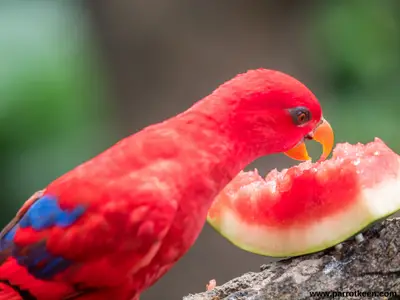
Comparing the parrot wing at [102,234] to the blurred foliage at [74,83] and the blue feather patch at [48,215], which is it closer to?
the blue feather patch at [48,215]

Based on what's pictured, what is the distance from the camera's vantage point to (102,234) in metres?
0.90

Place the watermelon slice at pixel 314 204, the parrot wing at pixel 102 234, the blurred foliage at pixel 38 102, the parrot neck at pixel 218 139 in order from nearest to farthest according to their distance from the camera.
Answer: the parrot wing at pixel 102 234, the parrot neck at pixel 218 139, the watermelon slice at pixel 314 204, the blurred foliage at pixel 38 102

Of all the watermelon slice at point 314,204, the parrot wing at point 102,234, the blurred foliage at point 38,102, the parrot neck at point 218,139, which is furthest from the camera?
the blurred foliage at point 38,102

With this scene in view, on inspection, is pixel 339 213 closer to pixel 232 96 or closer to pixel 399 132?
pixel 232 96

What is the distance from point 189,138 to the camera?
40.2 inches

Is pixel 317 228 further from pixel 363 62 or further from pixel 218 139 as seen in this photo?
pixel 363 62

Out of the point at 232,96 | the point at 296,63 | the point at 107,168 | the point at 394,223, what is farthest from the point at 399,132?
the point at 107,168

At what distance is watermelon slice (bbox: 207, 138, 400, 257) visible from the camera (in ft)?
3.67

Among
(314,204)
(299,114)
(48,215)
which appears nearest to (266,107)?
(299,114)

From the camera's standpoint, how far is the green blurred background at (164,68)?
2711mm

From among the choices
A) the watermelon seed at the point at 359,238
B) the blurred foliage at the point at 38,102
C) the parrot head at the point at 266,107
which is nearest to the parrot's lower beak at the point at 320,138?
the parrot head at the point at 266,107

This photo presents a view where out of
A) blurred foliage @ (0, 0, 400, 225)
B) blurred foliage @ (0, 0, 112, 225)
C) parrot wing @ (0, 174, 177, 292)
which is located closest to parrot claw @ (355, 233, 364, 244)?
parrot wing @ (0, 174, 177, 292)

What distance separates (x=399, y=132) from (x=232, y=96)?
6.02 ft

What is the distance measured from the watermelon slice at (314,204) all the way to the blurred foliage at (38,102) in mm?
1631
